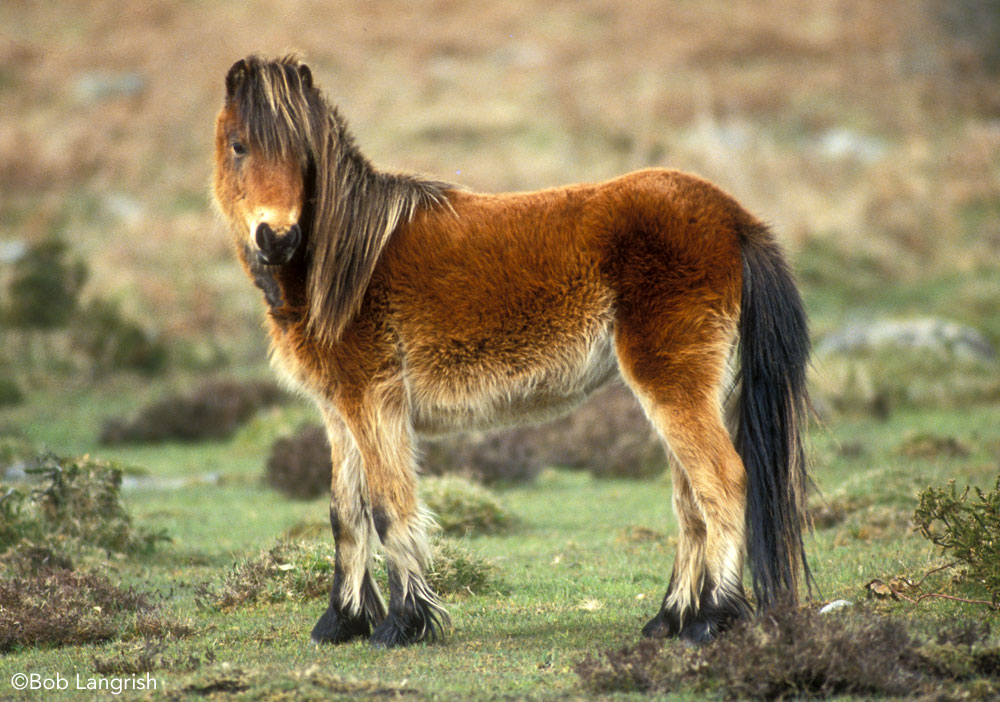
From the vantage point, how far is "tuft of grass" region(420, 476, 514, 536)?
36.7 ft

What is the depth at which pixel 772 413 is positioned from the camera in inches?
268

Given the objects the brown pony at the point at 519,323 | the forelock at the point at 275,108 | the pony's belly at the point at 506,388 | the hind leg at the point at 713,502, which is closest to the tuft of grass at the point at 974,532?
the brown pony at the point at 519,323

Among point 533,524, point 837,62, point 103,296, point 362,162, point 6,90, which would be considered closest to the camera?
point 362,162

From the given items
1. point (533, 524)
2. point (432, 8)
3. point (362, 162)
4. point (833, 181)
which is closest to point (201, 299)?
point (533, 524)

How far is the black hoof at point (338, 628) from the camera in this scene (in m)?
7.03

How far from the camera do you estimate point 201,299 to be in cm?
2573

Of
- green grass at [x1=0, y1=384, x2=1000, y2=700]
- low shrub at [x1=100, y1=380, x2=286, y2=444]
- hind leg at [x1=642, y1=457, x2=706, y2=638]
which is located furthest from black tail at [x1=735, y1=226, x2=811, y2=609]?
→ low shrub at [x1=100, y1=380, x2=286, y2=444]

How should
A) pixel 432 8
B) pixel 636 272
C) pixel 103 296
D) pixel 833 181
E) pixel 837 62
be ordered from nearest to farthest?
pixel 636 272, pixel 103 296, pixel 833 181, pixel 837 62, pixel 432 8

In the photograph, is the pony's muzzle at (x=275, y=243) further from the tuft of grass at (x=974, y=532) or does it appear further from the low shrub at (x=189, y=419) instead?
the low shrub at (x=189, y=419)

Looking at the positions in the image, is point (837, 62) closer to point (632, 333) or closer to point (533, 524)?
point (533, 524)

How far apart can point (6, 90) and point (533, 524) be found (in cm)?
3810

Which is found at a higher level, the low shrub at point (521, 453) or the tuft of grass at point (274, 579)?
the low shrub at point (521, 453)

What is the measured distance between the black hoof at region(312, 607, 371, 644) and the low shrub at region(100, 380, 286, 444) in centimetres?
1219

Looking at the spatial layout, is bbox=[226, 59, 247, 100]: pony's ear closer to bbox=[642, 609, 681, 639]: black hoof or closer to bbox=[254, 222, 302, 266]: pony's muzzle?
bbox=[254, 222, 302, 266]: pony's muzzle
